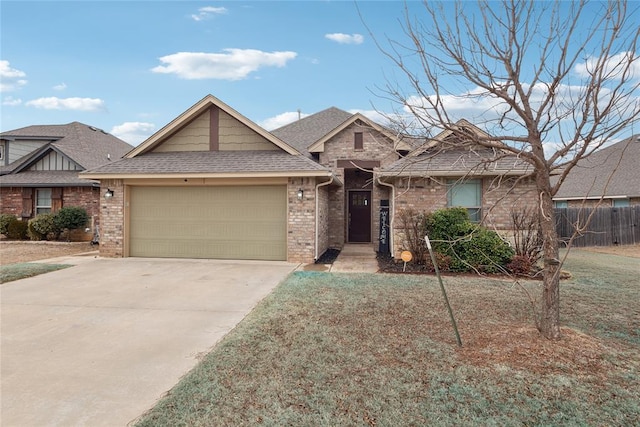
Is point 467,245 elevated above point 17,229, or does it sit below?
above

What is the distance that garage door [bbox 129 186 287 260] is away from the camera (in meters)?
10.7

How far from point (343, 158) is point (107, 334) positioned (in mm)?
10430

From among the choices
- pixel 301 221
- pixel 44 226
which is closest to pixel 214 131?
pixel 301 221

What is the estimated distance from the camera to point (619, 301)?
6.13 m

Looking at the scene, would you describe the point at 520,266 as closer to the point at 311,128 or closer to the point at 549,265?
the point at 549,265

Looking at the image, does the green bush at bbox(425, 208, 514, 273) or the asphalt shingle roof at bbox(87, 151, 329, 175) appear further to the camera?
the asphalt shingle roof at bbox(87, 151, 329, 175)

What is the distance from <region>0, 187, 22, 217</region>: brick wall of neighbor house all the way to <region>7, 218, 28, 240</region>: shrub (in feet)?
2.52

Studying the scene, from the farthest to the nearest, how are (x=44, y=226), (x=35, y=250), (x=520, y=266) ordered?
1. (x=44, y=226)
2. (x=35, y=250)
3. (x=520, y=266)

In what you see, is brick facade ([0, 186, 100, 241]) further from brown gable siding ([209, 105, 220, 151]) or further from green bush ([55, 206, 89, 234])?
brown gable siding ([209, 105, 220, 151])

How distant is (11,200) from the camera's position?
1641cm

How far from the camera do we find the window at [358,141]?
13.5 m

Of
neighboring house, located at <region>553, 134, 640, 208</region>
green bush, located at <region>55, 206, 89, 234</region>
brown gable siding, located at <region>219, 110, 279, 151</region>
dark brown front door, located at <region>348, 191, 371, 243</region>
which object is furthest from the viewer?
neighboring house, located at <region>553, 134, 640, 208</region>

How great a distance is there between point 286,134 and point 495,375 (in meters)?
15.9

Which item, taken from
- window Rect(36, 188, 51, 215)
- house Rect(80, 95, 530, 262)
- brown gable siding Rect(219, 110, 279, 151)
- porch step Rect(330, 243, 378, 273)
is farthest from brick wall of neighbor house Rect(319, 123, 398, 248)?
window Rect(36, 188, 51, 215)
